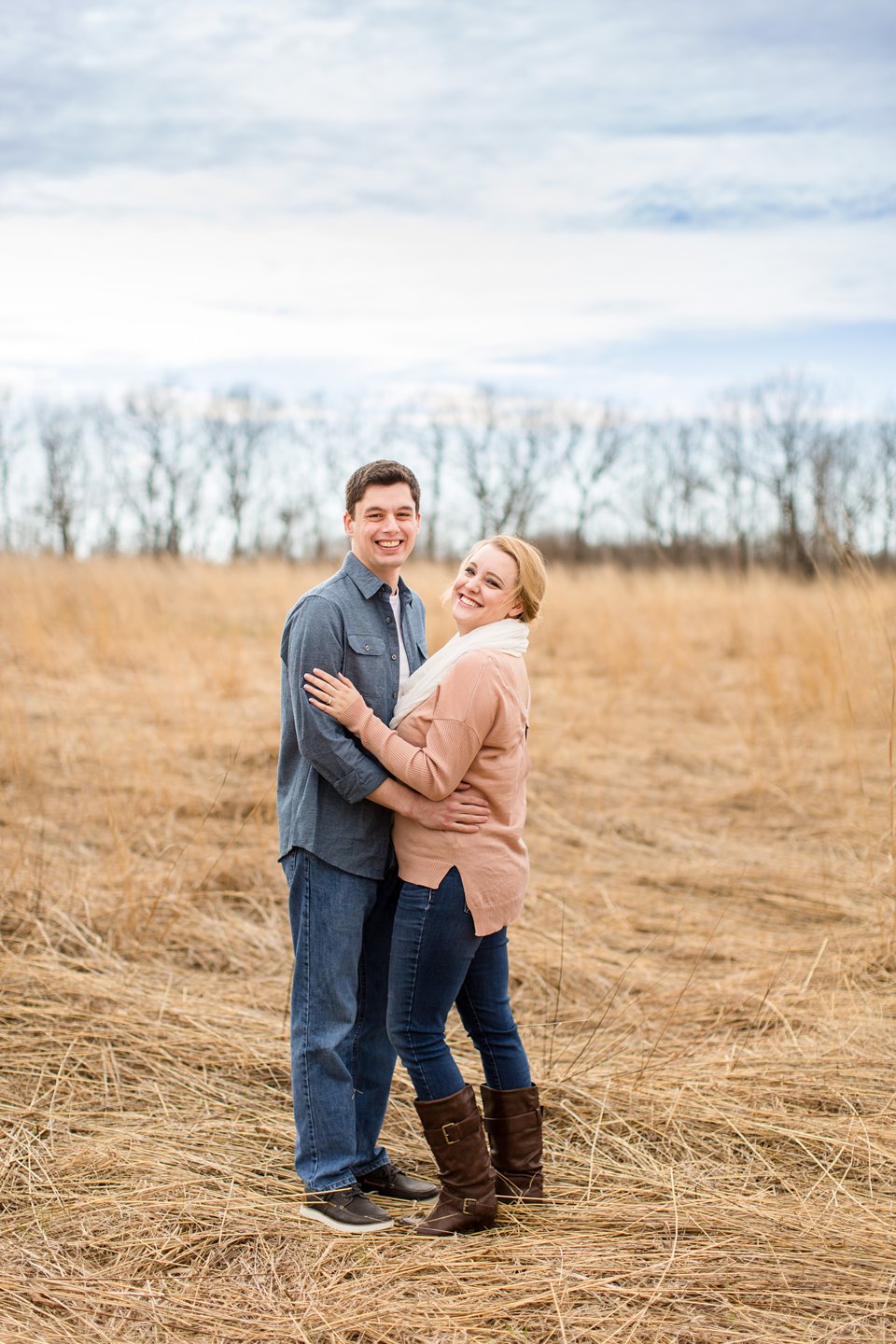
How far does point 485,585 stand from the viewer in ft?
9.01

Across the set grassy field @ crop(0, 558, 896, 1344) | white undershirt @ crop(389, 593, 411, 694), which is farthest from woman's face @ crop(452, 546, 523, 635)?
grassy field @ crop(0, 558, 896, 1344)

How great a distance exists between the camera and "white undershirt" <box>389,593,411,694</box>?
2920 millimetres

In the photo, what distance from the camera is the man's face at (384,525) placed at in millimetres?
2785

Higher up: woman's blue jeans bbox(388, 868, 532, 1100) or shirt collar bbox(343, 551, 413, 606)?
shirt collar bbox(343, 551, 413, 606)

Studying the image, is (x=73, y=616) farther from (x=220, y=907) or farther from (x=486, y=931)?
(x=486, y=931)

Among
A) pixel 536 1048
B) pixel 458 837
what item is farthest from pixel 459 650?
pixel 536 1048

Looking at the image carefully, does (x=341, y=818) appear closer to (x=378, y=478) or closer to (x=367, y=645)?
(x=367, y=645)

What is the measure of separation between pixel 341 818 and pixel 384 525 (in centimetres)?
74

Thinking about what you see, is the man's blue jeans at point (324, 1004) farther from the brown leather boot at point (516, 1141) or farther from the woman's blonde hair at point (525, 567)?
the woman's blonde hair at point (525, 567)

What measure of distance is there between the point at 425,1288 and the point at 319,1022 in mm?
653

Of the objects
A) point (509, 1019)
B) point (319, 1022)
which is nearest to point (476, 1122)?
point (509, 1019)

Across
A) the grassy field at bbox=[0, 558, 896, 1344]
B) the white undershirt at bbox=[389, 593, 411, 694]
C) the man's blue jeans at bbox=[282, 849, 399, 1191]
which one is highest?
the white undershirt at bbox=[389, 593, 411, 694]

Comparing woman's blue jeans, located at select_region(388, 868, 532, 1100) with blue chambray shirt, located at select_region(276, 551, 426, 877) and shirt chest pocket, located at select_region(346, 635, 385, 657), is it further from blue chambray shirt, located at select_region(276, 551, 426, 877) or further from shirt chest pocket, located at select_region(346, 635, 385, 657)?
shirt chest pocket, located at select_region(346, 635, 385, 657)

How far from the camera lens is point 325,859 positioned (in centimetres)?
280
